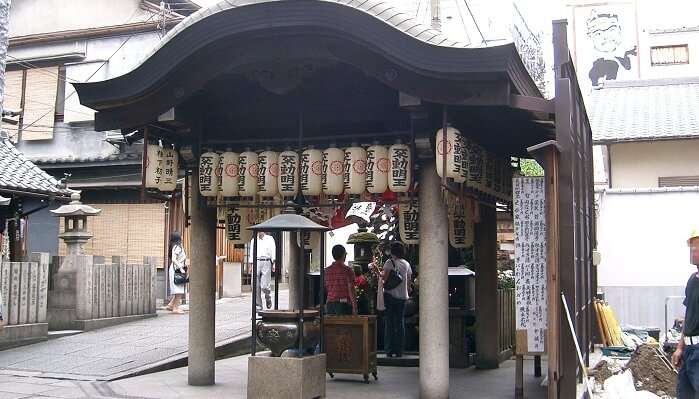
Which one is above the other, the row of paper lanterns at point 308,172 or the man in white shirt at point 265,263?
the row of paper lanterns at point 308,172

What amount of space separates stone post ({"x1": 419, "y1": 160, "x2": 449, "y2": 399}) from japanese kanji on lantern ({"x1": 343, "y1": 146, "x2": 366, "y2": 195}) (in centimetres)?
84

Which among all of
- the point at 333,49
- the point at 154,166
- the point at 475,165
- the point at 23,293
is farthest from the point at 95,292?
the point at 475,165

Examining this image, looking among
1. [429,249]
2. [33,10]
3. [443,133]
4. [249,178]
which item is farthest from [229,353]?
[33,10]

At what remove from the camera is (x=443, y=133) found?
9.16m

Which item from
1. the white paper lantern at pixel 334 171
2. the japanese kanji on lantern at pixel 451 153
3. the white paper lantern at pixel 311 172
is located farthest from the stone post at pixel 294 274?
the japanese kanji on lantern at pixel 451 153

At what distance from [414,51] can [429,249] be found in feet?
8.84

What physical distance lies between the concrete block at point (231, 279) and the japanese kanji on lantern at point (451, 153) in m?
15.3

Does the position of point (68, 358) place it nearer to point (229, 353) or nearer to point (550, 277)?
point (229, 353)

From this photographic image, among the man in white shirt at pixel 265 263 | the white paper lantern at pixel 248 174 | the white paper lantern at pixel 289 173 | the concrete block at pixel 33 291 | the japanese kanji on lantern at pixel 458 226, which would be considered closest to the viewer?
the white paper lantern at pixel 289 173

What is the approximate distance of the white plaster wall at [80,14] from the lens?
85.7 feet

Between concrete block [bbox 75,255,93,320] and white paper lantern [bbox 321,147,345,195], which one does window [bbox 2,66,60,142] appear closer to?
concrete block [bbox 75,255,93,320]

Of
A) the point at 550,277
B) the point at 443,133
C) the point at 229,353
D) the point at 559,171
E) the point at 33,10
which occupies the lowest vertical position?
the point at 229,353

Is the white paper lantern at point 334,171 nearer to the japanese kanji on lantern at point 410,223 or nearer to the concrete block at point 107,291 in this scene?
the japanese kanji on lantern at point 410,223

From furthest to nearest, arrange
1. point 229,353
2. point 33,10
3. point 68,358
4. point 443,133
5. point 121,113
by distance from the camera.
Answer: point 33,10, point 229,353, point 68,358, point 121,113, point 443,133
